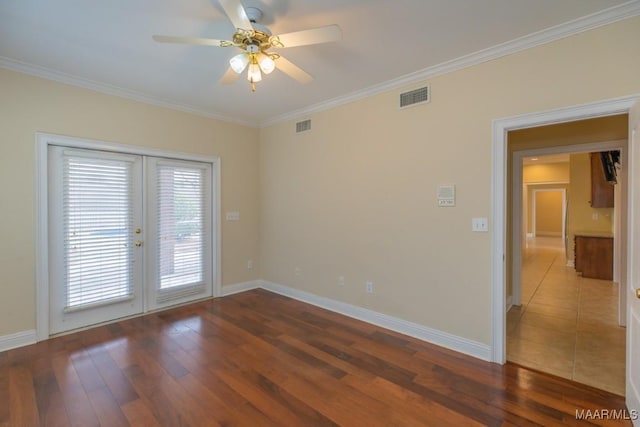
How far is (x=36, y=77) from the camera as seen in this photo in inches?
119

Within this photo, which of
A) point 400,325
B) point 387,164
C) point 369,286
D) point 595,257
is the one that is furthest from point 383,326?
point 595,257

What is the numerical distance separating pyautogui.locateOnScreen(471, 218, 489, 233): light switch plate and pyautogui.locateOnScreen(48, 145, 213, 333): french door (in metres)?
3.63

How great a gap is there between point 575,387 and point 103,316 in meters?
4.86

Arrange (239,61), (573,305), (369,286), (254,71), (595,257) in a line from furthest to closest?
(595,257) → (573,305) → (369,286) → (254,71) → (239,61)

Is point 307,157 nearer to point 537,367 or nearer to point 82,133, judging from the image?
point 82,133

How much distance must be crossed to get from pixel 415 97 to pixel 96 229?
13.1ft

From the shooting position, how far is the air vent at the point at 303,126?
14.1 feet

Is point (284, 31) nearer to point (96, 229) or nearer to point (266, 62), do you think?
point (266, 62)

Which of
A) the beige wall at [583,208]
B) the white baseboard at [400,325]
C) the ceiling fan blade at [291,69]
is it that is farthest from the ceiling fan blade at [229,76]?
the beige wall at [583,208]

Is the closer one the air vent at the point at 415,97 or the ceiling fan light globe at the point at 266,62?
the ceiling fan light globe at the point at 266,62

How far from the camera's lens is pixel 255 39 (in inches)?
83.4

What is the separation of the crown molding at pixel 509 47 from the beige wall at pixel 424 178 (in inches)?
2.1

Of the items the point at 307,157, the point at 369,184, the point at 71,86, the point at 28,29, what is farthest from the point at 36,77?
the point at 369,184

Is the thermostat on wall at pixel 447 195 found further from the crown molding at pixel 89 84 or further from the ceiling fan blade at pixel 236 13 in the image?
the crown molding at pixel 89 84
